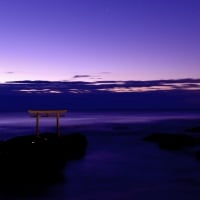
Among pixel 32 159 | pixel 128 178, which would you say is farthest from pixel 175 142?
pixel 32 159

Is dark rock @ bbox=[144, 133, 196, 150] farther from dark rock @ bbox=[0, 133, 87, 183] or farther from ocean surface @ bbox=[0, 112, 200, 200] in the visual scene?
dark rock @ bbox=[0, 133, 87, 183]

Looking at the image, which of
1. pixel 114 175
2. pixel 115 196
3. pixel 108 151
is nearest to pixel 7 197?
pixel 115 196

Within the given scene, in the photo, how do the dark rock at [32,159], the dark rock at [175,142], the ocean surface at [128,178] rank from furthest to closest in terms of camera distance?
the dark rock at [175,142] → the dark rock at [32,159] → the ocean surface at [128,178]

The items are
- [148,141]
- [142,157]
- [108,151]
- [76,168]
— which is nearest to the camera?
[76,168]

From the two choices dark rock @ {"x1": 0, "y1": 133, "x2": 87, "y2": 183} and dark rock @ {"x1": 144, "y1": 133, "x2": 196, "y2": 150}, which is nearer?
dark rock @ {"x1": 0, "y1": 133, "x2": 87, "y2": 183}

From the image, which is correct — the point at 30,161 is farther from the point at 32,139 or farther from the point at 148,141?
the point at 148,141

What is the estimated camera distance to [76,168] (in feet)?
89.1

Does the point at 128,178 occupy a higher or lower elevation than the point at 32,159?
lower

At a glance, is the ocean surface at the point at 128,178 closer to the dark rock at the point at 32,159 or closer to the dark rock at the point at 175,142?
Result: the dark rock at the point at 32,159

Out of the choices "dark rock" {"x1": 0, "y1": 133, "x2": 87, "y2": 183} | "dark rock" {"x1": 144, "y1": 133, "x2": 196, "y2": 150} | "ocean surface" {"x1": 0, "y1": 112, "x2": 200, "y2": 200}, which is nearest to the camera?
"ocean surface" {"x1": 0, "y1": 112, "x2": 200, "y2": 200}

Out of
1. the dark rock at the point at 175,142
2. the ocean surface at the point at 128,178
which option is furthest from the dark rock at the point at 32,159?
the dark rock at the point at 175,142

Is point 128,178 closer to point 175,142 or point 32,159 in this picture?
point 32,159

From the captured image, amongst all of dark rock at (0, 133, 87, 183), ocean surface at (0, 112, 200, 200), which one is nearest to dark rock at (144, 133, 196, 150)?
ocean surface at (0, 112, 200, 200)

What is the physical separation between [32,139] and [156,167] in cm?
992
